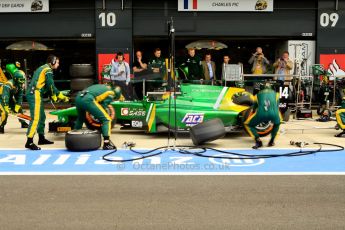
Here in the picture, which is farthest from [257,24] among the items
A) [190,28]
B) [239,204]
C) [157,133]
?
[239,204]

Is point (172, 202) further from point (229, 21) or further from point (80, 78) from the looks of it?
point (229, 21)

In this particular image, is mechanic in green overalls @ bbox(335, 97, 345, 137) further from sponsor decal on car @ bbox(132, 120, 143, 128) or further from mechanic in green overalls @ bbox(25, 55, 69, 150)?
mechanic in green overalls @ bbox(25, 55, 69, 150)

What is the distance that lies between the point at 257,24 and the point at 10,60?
31.7 feet

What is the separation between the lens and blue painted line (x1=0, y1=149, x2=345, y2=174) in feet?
25.1

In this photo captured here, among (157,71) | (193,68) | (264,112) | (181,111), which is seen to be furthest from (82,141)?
(193,68)

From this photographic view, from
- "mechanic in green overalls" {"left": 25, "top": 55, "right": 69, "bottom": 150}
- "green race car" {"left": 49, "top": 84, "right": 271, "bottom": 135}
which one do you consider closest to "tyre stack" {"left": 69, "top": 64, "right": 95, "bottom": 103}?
"green race car" {"left": 49, "top": 84, "right": 271, "bottom": 135}

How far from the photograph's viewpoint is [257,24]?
17.8 meters

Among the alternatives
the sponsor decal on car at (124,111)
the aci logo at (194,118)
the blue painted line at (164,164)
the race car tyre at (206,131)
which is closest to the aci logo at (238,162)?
the blue painted line at (164,164)

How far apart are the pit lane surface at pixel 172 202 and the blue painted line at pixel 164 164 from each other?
0.44 m

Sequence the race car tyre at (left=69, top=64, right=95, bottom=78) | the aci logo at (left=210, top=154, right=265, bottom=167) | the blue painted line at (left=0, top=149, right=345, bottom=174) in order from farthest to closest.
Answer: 1. the race car tyre at (left=69, top=64, right=95, bottom=78)
2. the aci logo at (left=210, top=154, right=265, bottom=167)
3. the blue painted line at (left=0, top=149, right=345, bottom=174)

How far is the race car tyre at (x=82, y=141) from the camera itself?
9.17m

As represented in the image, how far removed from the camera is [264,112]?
30.8ft

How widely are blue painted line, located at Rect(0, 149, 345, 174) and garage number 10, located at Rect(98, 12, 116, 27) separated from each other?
30.2 feet

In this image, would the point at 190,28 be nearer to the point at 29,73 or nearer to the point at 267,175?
the point at 29,73
